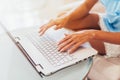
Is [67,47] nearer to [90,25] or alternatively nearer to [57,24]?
[57,24]

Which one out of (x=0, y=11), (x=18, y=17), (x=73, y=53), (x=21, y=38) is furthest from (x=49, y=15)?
(x=73, y=53)

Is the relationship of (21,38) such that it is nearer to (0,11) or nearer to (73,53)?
(73,53)

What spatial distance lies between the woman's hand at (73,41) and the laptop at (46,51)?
0.06ft

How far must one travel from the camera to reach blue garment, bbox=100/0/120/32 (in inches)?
39.5

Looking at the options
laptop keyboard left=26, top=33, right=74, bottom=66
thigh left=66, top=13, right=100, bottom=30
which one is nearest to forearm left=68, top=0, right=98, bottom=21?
thigh left=66, top=13, right=100, bottom=30

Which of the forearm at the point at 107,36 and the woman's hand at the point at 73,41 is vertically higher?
the woman's hand at the point at 73,41

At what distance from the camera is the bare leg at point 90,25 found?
1.08m

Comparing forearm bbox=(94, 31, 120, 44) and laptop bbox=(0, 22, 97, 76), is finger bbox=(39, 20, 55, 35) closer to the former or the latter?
laptop bbox=(0, 22, 97, 76)

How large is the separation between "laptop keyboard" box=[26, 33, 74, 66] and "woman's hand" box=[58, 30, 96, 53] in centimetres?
3

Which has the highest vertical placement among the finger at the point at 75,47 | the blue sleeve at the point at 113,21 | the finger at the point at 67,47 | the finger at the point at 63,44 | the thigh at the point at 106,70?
the finger at the point at 63,44

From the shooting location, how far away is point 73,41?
0.86 m

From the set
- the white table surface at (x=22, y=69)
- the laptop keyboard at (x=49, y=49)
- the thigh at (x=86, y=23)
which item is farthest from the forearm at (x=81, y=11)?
the white table surface at (x=22, y=69)

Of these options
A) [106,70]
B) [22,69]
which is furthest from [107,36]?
[22,69]

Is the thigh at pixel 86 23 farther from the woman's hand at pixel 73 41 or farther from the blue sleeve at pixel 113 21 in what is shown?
the woman's hand at pixel 73 41
